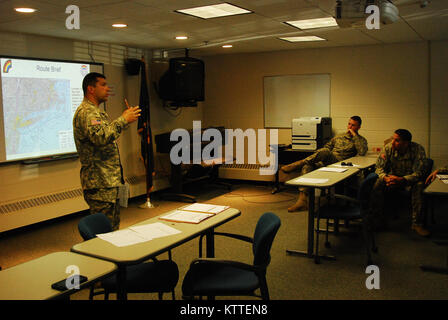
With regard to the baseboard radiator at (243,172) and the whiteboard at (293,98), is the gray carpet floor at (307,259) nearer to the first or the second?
the baseboard radiator at (243,172)

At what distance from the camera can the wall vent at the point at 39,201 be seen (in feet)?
16.2

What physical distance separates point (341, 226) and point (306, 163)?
1.15m

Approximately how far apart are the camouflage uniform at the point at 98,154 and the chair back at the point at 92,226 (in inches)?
26.6

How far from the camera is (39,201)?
5.29m

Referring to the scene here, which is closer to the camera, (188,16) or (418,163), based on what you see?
(188,16)

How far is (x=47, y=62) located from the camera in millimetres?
5258

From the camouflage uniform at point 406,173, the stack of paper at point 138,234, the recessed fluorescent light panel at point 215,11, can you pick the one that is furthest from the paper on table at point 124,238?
the camouflage uniform at point 406,173

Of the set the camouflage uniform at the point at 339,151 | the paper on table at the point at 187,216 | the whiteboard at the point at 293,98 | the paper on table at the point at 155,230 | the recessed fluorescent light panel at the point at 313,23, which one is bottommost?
the paper on table at the point at 155,230

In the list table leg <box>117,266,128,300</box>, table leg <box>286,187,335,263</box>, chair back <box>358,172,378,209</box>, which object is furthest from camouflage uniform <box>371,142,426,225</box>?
table leg <box>117,266,128,300</box>

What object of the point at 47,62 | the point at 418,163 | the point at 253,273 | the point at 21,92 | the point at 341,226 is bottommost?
the point at 341,226

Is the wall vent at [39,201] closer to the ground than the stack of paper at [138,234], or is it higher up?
closer to the ground

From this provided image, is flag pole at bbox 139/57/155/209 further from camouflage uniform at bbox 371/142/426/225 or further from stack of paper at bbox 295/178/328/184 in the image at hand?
camouflage uniform at bbox 371/142/426/225
